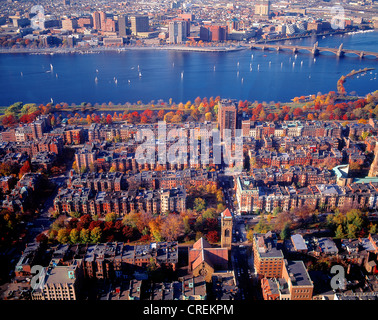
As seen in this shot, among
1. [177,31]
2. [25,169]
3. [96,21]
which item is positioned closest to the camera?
[25,169]

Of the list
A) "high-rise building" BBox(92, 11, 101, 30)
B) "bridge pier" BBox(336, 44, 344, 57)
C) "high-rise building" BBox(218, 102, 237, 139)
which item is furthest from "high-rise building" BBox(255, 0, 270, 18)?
"high-rise building" BBox(218, 102, 237, 139)

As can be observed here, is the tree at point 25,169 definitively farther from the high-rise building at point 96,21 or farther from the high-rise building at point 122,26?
the high-rise building at point 96,21

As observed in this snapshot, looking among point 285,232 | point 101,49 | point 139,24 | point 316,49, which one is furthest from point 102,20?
point 285,232

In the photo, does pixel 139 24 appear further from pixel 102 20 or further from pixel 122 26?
pixel 102 20

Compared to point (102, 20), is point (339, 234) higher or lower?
lower

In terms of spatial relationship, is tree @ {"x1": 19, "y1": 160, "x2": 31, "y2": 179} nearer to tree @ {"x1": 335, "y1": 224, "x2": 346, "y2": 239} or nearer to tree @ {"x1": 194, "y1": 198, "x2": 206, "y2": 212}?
tree @ {"x1": 194, "y1": 198, "x2": 206, "y2": 212}
